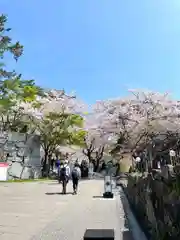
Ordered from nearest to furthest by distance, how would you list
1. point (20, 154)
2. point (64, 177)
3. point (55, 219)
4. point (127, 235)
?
point (127, 235) → point (55, 219) → point (64, 177) → point (20, 154)

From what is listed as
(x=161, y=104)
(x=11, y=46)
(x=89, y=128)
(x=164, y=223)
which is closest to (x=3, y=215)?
(x=164, y=223)

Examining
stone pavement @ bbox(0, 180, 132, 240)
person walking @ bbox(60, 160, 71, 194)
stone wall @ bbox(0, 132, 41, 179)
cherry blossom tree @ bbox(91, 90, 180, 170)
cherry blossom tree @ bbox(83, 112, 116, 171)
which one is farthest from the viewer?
cherry blossom tree @ bbox(83, 112, 116, 171)

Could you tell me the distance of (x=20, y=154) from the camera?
2389cm

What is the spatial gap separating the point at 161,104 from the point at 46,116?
11027 mm

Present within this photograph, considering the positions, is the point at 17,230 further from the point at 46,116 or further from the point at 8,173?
the point at 46,116

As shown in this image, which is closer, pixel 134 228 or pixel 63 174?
pixel 134 228

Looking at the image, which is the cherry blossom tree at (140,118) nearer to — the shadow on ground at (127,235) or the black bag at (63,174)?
the black bag at (63,174)

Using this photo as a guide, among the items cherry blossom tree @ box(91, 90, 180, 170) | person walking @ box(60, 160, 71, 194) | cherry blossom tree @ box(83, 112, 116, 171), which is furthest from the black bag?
cherry blossom tree @ box(83, 112, 116, 171)

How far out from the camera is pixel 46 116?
93.5ft

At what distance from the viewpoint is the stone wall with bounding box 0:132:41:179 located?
75.8ft

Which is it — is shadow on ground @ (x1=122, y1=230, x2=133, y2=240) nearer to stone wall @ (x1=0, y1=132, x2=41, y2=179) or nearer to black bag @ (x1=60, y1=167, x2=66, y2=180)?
black bag @ (x1=60, y1=167, x2=66, y2=180)

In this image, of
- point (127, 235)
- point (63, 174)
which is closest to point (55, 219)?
point (127, 235)

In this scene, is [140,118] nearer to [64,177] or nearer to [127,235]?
[64,177]

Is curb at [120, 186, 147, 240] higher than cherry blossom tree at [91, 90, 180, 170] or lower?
lower
